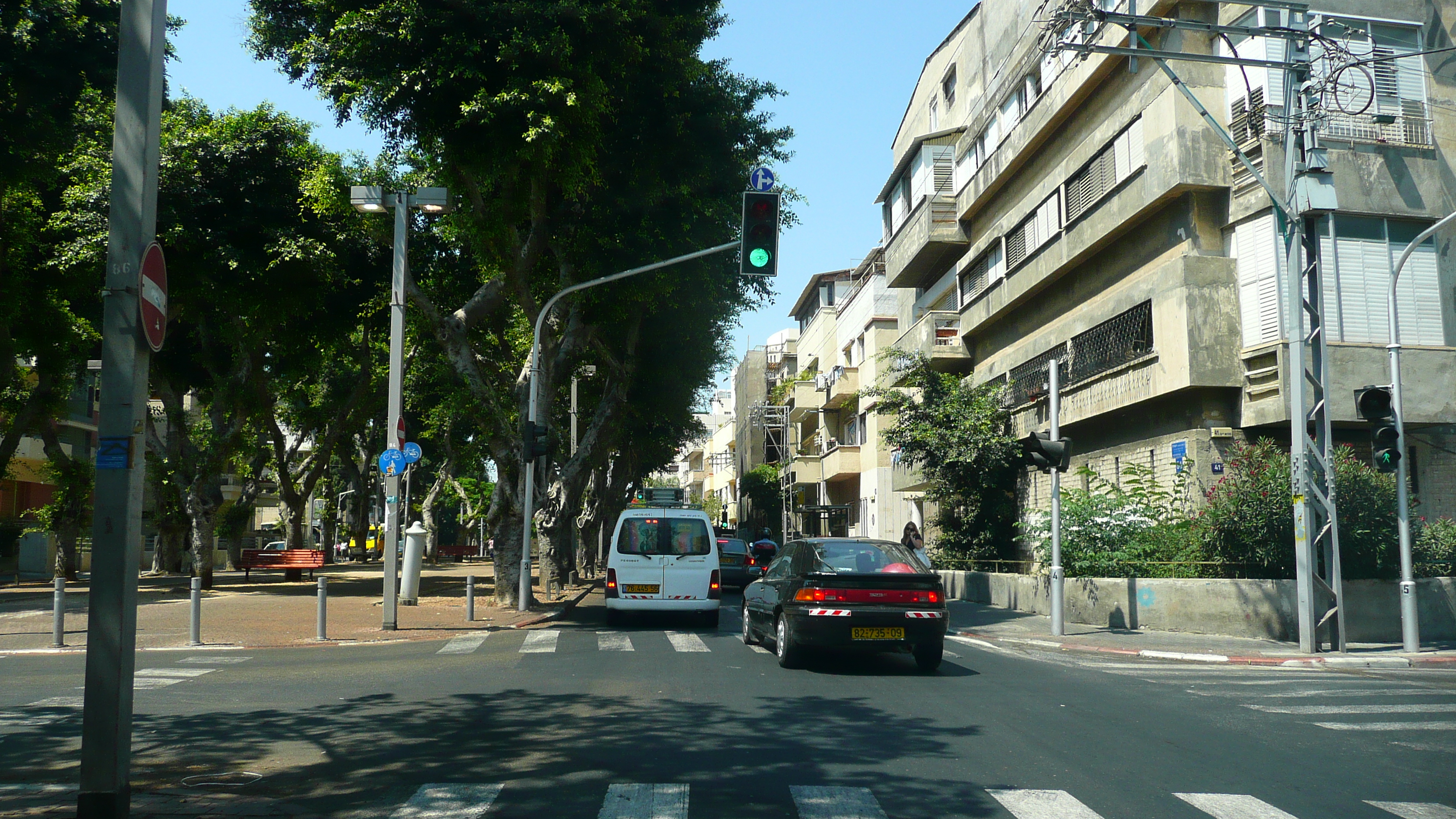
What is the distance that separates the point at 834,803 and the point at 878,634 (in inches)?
229

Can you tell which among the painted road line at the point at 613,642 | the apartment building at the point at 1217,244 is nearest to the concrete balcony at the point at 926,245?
Result: the apartment building at the point at 1217,244

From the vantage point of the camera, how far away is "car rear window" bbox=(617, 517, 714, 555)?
59.3ft

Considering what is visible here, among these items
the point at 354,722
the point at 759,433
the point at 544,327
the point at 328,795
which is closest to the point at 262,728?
the point at 354,722

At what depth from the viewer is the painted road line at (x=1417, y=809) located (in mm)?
5773

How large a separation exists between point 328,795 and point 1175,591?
13.9m

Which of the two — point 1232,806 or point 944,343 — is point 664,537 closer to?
point 1232,806

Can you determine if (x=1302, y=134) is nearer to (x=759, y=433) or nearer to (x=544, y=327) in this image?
(x=544, y=327)

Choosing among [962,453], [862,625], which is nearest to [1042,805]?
[862,625]

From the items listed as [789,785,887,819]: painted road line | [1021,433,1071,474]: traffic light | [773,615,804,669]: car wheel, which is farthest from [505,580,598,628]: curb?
[789,785,887,819]: painted road line

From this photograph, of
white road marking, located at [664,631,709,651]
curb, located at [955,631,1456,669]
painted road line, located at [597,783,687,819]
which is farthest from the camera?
white road marking, located at [664,631,709,651]

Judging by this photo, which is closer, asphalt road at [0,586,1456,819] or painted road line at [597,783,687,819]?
painted road line at [597,783,687,819]

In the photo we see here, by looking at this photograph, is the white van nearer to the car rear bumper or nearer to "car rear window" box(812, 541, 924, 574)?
"car rear window" box(812, 541, 924, 574)

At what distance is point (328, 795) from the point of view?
6.19 metres

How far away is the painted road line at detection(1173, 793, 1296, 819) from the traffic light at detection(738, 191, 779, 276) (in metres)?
9.56
